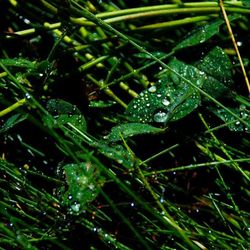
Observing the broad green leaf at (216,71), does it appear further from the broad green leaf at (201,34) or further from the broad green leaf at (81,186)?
the broad green leaf at (81,186)

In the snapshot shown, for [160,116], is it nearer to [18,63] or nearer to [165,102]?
[165,102]

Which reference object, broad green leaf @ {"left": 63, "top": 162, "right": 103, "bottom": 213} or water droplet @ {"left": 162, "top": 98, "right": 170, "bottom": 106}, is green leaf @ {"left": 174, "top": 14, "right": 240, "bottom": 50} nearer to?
water droplet @ {"left": 162, "top": 98, "right": 170, "bottom": 106}

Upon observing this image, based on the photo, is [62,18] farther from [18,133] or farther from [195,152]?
[195,152]

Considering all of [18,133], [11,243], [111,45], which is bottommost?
[11,243]

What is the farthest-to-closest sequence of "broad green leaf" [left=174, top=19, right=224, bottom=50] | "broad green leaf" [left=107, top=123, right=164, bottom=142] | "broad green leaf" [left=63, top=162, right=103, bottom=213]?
1. "broad green leaf" [left=174, top=19, right=224, bottom=50]
2. "broad green leaf" [left=107, top=123, right=164, bottom=142]
3. "broad green leaf" [left=63, top=162, right=103, bottom=213]

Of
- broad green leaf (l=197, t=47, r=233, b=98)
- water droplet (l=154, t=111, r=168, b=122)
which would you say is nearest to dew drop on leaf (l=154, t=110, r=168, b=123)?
water droplet (l=154, t=111, r=168, b=122)

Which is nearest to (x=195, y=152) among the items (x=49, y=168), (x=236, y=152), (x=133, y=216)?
(x=236, y=152)
